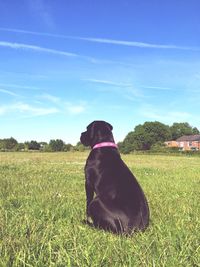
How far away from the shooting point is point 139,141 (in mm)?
138500

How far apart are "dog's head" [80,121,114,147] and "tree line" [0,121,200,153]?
76878mm

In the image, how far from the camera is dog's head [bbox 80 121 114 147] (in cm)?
653

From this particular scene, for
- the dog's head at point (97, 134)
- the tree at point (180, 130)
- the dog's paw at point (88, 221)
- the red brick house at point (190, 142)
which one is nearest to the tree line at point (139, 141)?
the tree at point (180, 130)

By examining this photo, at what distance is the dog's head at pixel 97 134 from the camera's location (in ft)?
21.4

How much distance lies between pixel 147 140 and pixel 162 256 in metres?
136

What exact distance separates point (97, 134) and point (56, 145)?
3287 inches

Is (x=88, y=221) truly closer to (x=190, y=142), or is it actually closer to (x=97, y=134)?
(x=97, y=134)

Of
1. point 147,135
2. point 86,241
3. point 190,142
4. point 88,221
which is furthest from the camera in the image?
point 190,142

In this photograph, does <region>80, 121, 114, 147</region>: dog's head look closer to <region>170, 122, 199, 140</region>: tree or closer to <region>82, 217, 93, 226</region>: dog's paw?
<region>82, 217, 93, 226</region>: dog's paw

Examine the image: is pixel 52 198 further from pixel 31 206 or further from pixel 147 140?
pixel 147 140

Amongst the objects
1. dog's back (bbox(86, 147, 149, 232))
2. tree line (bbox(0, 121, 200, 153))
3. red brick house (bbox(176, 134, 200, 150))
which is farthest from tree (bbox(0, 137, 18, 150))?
dog's back (bbox(86, 147, 149, 232))

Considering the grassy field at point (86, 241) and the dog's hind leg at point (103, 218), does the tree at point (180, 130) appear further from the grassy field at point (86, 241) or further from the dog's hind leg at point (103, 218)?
the dog's hind leg at point (103, 218)

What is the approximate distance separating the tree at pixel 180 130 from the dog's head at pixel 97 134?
16547 cm

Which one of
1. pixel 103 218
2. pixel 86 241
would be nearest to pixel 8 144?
pixel 103 218
